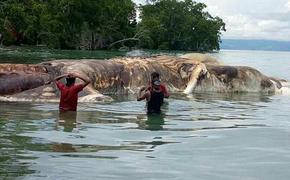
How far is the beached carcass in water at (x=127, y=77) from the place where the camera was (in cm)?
1379

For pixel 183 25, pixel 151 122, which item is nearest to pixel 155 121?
pixel 151 122

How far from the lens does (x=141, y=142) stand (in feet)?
28.7

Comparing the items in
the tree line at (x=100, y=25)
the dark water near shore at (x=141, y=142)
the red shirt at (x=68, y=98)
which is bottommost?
the dark water near shore at (x=141, y=142)

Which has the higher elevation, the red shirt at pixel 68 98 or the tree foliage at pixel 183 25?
the tree foliage at pixel 183 25

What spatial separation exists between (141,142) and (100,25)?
2933 inches

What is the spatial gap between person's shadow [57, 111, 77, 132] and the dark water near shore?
0.02 m

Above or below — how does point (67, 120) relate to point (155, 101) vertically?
below

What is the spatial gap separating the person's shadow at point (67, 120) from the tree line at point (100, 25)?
27.5 metres

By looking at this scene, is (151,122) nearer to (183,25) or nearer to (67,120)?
(67,120)

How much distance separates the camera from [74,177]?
6.37m

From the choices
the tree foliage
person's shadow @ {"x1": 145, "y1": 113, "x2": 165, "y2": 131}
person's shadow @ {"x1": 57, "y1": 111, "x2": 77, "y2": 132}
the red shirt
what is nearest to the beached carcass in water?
the red shirt

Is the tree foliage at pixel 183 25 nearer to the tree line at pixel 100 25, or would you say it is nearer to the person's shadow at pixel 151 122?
the tree line at pixel 100 25

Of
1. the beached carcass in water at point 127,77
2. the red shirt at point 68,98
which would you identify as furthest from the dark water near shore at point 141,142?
the beached carcass in water at point 127,77

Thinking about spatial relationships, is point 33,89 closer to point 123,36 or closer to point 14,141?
point 14,141
